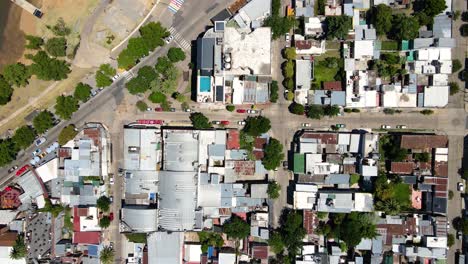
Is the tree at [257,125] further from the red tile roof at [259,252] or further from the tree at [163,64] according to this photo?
the red tile roof at [259,252]

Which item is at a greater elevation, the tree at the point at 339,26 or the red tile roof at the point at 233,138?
the tree at the point at 339,26

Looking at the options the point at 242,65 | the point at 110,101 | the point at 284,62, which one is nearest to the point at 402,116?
the point at 284,62

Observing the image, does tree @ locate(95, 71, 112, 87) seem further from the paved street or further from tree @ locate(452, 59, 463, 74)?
tree @ locate(452, 59, 463, 74)

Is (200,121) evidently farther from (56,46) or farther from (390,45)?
(390,45)

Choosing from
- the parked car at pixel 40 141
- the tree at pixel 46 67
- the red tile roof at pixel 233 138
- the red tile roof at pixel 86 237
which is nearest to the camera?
the tree at pixel 46 67

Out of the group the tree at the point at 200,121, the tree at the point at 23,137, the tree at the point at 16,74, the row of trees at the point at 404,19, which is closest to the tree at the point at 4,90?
the tree at the point at 16,74

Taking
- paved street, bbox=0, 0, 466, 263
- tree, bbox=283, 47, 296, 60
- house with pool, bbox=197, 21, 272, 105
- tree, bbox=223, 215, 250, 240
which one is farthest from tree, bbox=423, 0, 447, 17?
tree, bbox=223, 215, 250, 240
